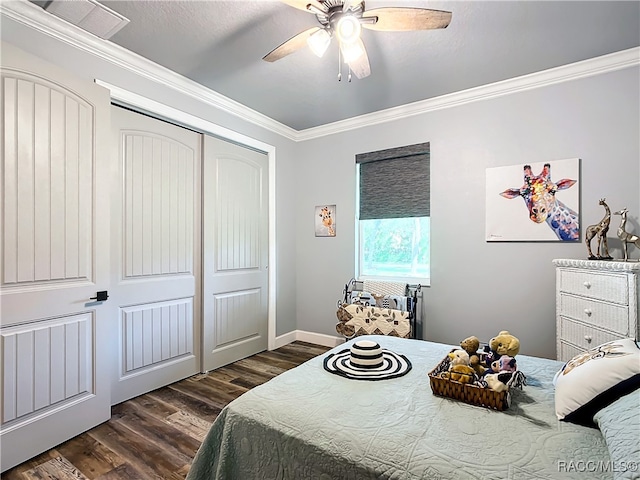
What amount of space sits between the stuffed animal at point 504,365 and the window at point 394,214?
1968mm

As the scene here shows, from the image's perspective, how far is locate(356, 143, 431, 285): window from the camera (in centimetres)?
338

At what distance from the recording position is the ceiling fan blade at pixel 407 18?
1.60 m

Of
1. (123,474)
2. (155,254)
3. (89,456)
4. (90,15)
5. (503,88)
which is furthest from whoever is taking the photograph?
(503,88)

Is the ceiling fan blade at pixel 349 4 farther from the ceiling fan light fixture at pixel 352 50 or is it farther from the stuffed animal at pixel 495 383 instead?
the stuffed animal at pixel 495 383

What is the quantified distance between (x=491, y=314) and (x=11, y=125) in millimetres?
3686

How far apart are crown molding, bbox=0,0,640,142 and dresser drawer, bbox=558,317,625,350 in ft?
6.37

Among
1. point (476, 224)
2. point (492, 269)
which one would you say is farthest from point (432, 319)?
point (476, 224)

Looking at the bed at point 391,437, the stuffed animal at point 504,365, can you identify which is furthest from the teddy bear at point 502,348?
the bed at point 391,437

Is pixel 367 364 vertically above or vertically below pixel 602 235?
below

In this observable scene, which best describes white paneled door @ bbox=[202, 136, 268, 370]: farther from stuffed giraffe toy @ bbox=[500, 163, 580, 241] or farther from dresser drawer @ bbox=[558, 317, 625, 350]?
dresser drawer @ bbox=[558, 317, 625, 350]

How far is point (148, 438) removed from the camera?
6.82 feet

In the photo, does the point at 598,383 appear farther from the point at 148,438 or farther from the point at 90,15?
the point at 90,15

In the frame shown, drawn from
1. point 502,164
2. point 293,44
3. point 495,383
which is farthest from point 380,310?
point 293,44

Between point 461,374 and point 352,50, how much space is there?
68.8 inches
